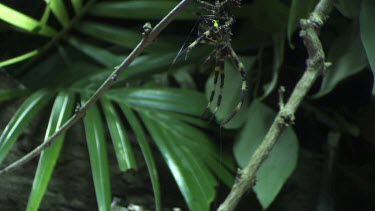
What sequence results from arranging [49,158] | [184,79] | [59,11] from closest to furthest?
[49,158], [59,11], [184,79]

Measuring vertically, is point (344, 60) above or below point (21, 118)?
below

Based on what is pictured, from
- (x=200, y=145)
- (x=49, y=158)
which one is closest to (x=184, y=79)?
(x=200, y=145)

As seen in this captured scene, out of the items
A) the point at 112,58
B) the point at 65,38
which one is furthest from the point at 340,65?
the point at 65,38

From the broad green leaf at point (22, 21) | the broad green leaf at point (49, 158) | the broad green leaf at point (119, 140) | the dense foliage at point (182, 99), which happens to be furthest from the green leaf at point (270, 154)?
the broad green leaf at point (22, 21)

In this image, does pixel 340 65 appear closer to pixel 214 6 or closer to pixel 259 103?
pixel 259 103

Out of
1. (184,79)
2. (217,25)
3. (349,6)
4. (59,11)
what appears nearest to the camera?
(217,25)

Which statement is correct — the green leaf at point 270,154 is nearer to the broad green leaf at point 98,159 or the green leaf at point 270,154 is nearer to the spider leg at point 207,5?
the broad green leaf at point 98,159

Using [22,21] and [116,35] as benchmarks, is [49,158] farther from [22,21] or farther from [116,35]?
[116,35]
